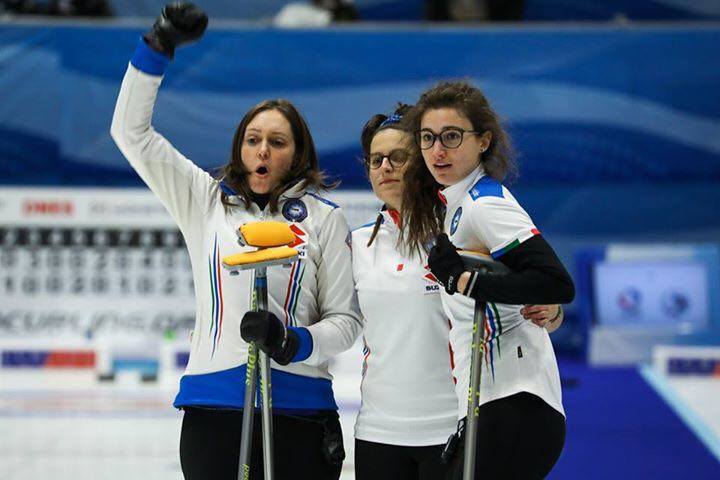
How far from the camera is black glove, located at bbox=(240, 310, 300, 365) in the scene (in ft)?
11.4

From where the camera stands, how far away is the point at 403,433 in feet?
12.5

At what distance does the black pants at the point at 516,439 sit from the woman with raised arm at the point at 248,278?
1.98 feet

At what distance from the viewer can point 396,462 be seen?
3.82 metres

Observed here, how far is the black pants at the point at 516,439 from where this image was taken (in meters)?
3.33

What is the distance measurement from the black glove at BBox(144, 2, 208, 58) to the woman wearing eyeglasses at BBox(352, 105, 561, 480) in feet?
2.44

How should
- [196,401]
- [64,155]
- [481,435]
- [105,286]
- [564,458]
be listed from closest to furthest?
1. [481,435]
2. [196,401]
3. [564,458]
4. [105,286]
5. [64,155]

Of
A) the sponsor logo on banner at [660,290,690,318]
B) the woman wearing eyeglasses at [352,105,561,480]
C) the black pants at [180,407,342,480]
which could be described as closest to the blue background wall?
the sponsor logo on banner at [660,290,690,318]

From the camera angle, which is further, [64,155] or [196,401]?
[64,155]

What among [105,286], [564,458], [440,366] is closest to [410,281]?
[440,366]

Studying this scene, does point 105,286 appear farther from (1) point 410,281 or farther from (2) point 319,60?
(1) point 410,281

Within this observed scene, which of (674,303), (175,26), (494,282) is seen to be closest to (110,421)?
(175,26)

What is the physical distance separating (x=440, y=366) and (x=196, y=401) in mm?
803

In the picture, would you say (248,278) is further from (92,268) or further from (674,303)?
(674,303)

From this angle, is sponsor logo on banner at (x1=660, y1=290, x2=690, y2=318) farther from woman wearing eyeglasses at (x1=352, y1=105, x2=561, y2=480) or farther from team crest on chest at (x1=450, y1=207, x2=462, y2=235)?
team crest on chest at (x1=450, y1=207, x2=462, y2=235)
